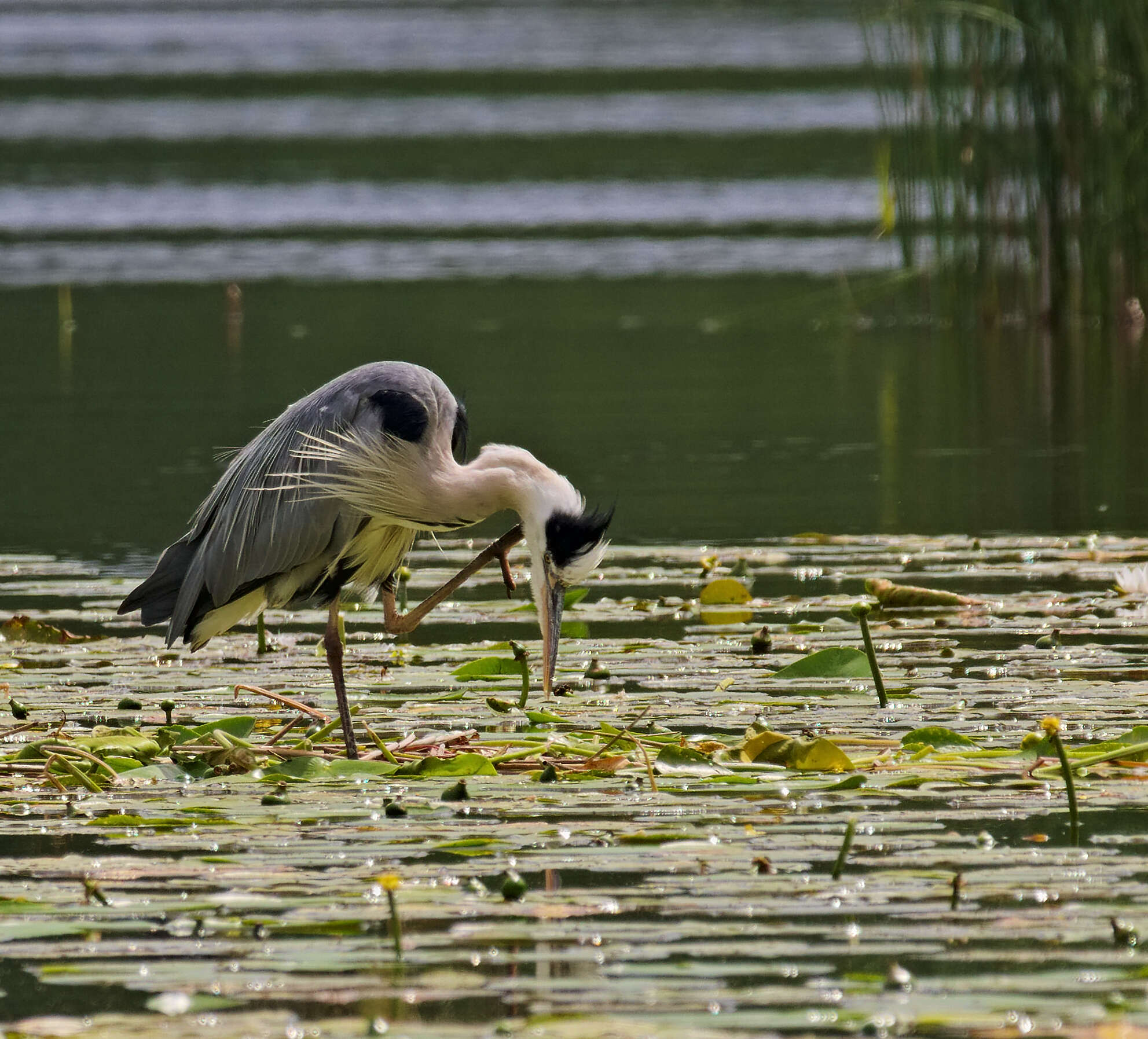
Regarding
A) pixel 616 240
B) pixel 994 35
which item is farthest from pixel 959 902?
pixel 616 240

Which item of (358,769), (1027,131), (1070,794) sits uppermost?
(1027,131)

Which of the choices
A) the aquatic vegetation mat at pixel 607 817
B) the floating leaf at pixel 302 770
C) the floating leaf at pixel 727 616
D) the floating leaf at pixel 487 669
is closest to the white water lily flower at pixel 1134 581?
the aquatic vegetation mat at pixel 607 817

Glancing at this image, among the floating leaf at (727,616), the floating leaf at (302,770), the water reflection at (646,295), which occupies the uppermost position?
the floating leaf at (302,770)

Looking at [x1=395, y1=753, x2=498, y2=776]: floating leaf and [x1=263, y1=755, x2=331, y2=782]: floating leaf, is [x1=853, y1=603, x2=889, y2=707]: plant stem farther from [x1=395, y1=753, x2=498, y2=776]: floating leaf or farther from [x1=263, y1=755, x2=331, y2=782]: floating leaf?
[x1=263, y1=755, x2=331, y2=782]: floating leaf

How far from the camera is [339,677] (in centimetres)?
669

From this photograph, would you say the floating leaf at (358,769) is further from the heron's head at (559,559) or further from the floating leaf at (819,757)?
the floating leaf at (819,757)

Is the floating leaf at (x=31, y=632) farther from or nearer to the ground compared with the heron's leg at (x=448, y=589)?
nearer to the ground

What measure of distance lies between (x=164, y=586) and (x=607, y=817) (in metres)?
2.55

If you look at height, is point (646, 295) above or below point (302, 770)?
below

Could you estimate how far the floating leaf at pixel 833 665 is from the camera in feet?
22.6

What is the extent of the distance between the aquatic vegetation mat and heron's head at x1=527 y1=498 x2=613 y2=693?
247 millimetres

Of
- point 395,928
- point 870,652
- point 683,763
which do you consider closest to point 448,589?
point 870,652

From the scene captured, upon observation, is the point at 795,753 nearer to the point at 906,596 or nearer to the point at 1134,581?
the point at 906,596

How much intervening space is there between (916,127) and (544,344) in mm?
3716
